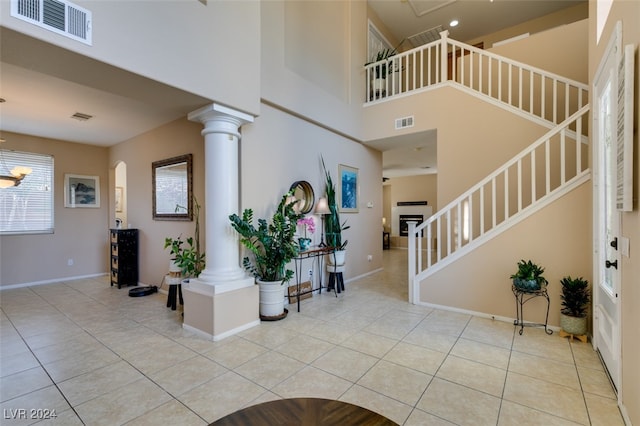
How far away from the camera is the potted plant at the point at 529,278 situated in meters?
2.86

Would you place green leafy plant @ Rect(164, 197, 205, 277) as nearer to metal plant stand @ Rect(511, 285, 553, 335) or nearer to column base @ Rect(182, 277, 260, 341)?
column base @ Rect(182, 277, 260, 341)

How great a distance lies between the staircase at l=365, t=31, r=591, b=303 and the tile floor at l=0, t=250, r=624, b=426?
105cm

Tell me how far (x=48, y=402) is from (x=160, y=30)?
9.61ft

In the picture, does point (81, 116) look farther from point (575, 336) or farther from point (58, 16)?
point (575, 336)

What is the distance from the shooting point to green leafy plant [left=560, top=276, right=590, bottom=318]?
9.06ft

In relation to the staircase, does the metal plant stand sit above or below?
below

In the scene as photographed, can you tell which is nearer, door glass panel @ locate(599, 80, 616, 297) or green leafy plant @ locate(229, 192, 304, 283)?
door glass panel @ locate(599, 80, 616, 297)

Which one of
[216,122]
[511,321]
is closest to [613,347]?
[511,321]

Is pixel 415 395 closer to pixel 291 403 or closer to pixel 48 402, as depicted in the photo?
pixel 291 403

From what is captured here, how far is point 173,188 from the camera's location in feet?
14.0

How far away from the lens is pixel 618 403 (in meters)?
1.85

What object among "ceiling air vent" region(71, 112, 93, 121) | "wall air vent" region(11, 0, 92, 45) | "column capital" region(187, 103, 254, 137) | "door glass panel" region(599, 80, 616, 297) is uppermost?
"ceiling air vent" region(71, 112, 93, 121)

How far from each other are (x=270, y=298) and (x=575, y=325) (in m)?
3.18

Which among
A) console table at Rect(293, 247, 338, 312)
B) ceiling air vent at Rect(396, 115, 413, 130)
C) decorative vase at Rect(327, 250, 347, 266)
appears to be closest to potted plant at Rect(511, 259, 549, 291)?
decorative vase at Rect(327, 250, 347, 266)
